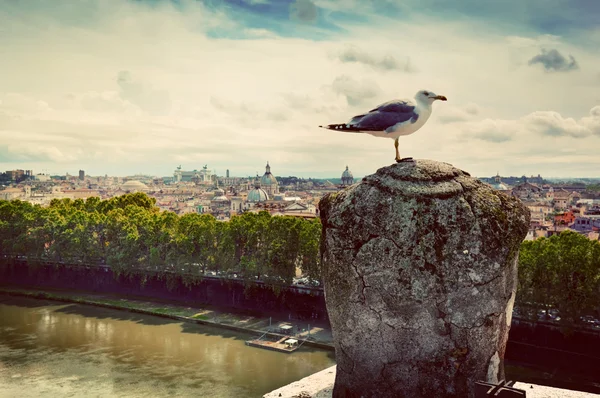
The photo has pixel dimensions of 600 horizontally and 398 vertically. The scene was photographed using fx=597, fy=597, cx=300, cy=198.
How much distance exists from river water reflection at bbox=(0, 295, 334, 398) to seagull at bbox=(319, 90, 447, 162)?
15.5 m

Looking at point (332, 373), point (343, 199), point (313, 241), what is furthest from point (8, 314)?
point (343, 199)

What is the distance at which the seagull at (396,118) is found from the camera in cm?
1120

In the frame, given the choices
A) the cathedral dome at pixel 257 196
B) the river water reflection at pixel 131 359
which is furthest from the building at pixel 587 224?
the cathedral dome at pixel 257 196

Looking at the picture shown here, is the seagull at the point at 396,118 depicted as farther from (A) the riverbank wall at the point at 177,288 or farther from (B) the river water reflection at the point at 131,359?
(A) the riverbank wall at the point at 177,288

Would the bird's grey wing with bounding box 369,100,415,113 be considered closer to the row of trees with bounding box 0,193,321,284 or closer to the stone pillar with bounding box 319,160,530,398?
the stone pillar with bounding box 319,160,530,398

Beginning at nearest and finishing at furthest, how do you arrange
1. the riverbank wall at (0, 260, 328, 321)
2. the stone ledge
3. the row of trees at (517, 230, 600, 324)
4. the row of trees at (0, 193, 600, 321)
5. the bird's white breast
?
the bird's white breast
the stone ledge
the row of trees at (517, 230, 600, 324)
the row of trees at (0, 193, 600, 321)
the riverbank wall at (0, 260, 328, 321)

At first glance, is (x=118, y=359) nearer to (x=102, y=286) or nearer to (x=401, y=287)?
(x=102, y=286)

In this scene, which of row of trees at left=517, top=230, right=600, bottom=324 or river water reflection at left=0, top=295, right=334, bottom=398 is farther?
row of trees at left=517, top=230, right=600, bottom=324

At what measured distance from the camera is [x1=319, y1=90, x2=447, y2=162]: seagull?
11195 millimetres

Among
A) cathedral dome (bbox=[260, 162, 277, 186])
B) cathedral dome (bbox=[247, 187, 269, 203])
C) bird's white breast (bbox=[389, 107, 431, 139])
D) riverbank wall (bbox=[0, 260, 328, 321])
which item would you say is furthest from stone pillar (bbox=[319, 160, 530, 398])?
cathedral dome (bbox=[260, 162, 277, 186])

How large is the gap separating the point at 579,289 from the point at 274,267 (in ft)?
56.3

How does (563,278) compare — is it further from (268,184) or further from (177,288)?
(268,184)

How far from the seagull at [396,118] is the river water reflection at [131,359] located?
1554cm

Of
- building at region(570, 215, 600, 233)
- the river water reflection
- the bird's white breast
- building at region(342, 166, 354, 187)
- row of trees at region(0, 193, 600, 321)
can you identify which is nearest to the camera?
the bird's white breast
